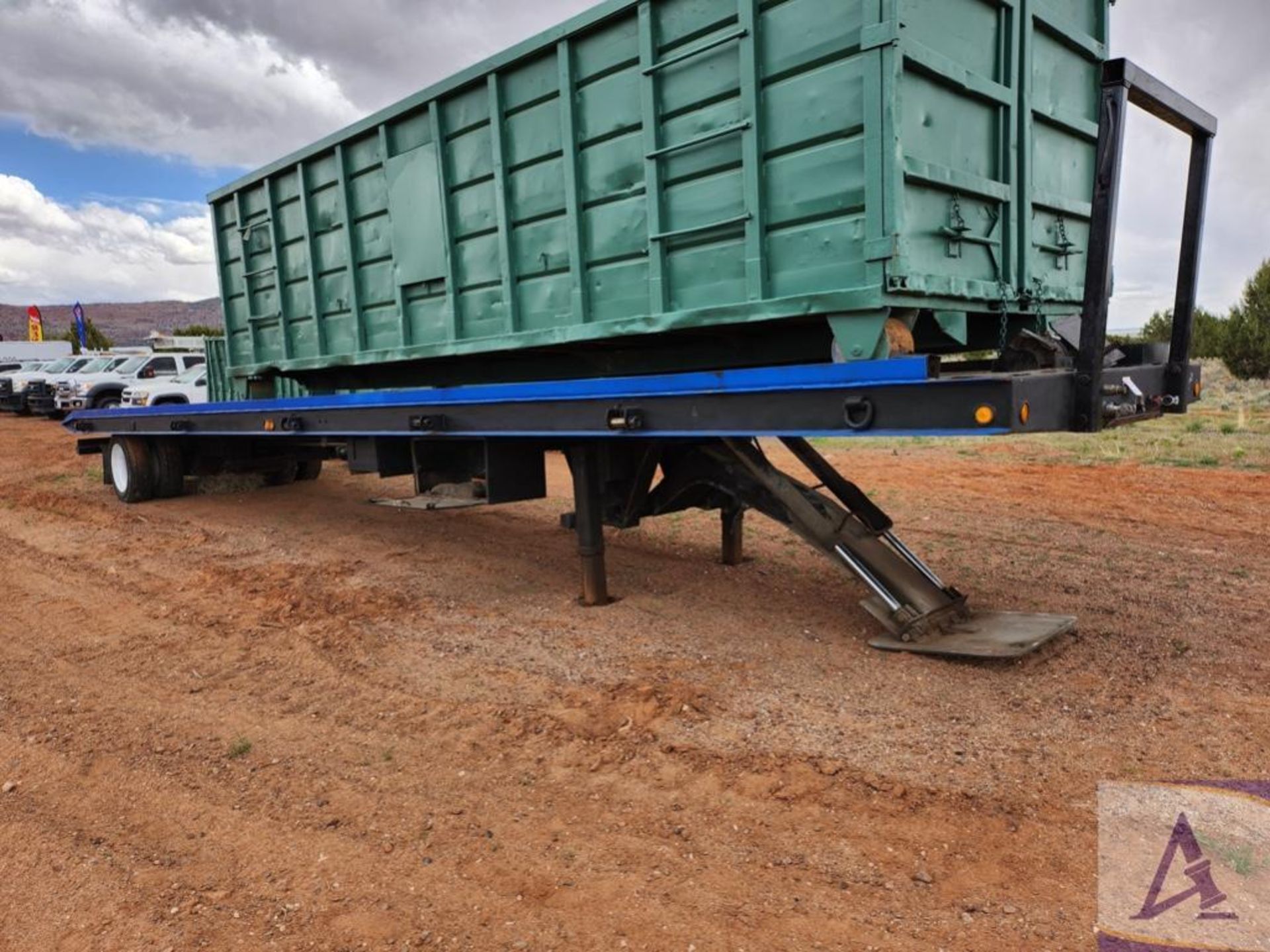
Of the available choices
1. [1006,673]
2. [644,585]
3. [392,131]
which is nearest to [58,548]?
[392,131]

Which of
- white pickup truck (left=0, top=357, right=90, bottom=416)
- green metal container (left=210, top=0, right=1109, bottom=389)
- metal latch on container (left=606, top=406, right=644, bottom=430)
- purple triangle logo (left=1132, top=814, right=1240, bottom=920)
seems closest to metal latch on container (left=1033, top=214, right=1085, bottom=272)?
green metal container (left=210, top=0, right=1109, bottom=389)

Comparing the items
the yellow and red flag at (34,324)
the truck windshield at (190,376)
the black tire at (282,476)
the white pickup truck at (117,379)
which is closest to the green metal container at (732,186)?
the black tire at (282,476)

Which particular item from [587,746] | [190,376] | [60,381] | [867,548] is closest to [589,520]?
[867,548]

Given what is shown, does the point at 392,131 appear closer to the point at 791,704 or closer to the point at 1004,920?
the point at 791,704

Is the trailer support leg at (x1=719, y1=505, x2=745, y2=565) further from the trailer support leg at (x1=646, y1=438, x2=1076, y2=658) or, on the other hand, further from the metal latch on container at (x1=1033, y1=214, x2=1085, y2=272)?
the metal latch on container at (x1=1033, y1=214, x2=1085, y2=272)

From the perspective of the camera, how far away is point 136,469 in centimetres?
1019

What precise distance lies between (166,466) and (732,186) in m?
8.26

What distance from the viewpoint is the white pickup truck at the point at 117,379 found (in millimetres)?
20078

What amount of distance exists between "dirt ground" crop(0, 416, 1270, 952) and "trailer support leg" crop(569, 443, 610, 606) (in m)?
0.16

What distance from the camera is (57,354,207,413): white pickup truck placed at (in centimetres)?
2008

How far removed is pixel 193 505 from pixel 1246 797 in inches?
382

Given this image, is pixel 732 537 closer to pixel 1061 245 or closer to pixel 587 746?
pixel 1061 245

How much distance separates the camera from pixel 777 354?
5.10 m

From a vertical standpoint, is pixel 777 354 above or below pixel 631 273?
below
